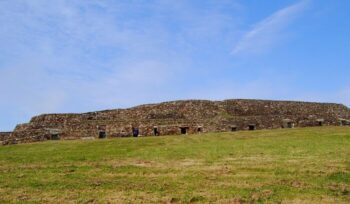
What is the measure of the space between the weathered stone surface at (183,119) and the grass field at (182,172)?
9030 mm

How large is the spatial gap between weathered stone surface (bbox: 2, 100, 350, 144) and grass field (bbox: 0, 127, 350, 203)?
9030 mm

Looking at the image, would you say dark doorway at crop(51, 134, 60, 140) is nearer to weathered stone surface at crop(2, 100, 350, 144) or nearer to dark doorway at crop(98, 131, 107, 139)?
weathered stone surface at crop(2, 100, 350, 144)

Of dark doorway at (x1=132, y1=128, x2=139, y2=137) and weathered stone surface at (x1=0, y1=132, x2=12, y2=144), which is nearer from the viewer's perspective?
weathered stone surface at (x1=0, y1=132, x2=12, y2=144)

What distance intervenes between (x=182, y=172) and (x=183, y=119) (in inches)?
943

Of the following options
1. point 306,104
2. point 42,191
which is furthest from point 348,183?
point 306,104

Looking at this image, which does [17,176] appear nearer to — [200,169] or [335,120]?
[200,169]

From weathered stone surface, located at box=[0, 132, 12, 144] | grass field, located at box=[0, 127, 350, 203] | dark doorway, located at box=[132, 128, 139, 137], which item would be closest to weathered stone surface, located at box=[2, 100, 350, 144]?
dark doorway, located at box=[132, 128, 139, 137]

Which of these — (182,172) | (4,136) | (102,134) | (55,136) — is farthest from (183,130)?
(182,172)

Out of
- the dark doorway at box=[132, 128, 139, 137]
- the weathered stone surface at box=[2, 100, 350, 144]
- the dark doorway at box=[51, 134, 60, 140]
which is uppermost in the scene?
the weathered stone surface at box=[2, 100, 350, 144]

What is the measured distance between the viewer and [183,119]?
4212 cm

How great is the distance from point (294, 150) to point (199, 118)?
64.8ft

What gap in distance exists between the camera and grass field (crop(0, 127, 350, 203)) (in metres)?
14.1

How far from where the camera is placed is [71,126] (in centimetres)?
3869

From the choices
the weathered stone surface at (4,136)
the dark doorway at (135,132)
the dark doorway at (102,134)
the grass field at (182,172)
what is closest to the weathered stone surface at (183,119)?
the dark doorway at (102,134)
